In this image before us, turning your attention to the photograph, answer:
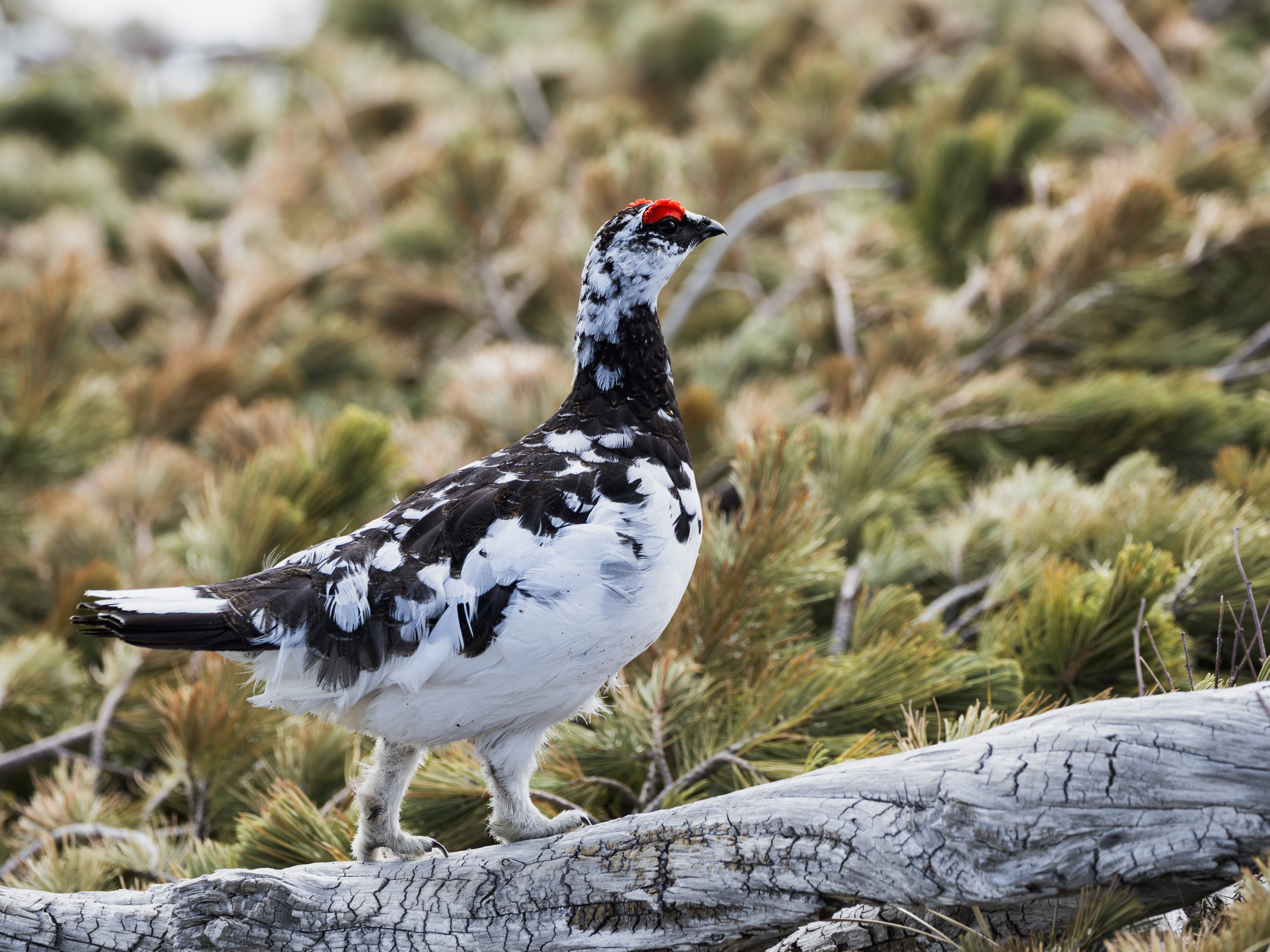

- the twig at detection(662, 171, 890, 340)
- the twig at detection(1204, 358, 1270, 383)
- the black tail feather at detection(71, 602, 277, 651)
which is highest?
the twig at detection(662, 171, 890, 340)

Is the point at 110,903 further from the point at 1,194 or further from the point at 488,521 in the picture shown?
the point at 1,194

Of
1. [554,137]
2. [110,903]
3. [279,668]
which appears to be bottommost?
[110,903]

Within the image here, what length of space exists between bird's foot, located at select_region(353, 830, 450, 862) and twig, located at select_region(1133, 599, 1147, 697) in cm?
94

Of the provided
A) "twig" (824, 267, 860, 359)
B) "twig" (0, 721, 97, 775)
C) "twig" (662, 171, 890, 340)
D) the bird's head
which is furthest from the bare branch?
"twig" (0, 721, 97, 775)

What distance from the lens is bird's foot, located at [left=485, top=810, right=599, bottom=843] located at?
4.71 ft

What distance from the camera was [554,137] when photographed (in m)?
4.01

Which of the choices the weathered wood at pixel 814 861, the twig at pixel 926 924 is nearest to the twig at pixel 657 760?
the weathered wood at pixel 814 861

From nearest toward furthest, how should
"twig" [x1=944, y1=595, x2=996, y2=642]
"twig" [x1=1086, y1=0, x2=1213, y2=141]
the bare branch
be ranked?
"twig" [x1=944, y1=595, x2=996, y2=642] → the bare branch → "twig" [x1=1086, y1=0, x2=1213, y2=141]

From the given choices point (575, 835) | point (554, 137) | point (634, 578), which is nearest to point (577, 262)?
point (554, 137)

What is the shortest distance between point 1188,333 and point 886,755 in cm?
212

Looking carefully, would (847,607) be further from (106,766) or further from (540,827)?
(106,766)

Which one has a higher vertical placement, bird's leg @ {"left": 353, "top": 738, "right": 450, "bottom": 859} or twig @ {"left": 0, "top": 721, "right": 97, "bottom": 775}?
twig @ {"left": 0, "top": 721, "right": 97, "bottom": 775}

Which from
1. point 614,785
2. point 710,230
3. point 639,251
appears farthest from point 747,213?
point 614,785

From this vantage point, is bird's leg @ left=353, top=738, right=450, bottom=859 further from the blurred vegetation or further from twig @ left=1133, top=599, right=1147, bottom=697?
twig @ left=1133, top=599, right=1147, bottom=697
